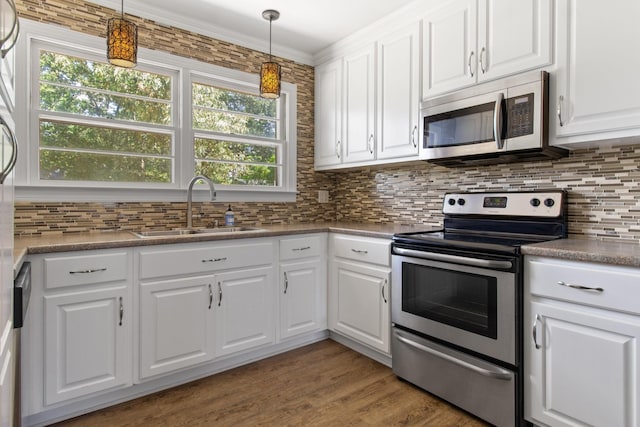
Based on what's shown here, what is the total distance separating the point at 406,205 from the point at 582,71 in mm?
1497

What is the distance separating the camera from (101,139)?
2527 millimetres

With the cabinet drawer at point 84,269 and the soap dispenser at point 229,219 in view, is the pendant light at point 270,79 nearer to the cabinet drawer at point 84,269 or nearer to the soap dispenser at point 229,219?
the soap dispenser at point 229,219

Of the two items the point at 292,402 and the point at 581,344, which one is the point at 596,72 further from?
the point at 292,402

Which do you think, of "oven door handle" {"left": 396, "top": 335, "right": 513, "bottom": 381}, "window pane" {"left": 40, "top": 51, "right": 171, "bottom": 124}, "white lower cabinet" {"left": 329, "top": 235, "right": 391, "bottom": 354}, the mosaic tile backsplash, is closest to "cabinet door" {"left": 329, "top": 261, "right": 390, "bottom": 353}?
"white lower cabinet" {"left": 329, "top": 235, "right": 391, "bottom": 354}

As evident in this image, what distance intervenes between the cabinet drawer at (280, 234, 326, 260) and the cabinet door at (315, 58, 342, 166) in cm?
77

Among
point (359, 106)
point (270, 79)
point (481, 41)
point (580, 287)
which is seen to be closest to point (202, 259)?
point (270, 79)

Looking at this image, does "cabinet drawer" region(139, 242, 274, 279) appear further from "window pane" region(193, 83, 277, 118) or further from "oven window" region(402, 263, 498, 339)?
"window pane" region(193, 83, 277, 118)

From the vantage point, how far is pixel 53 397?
6.05 feet

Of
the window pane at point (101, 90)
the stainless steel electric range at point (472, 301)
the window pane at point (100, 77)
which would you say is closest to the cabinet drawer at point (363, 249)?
the stainless steel electric range at point (472, 301)

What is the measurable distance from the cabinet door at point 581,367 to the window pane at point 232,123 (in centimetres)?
243

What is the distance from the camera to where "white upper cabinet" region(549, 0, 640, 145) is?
5.45ft

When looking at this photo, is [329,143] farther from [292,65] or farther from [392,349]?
[392,349]

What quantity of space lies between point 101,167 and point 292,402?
1.91 meters

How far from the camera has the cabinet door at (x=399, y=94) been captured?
2557 mm
